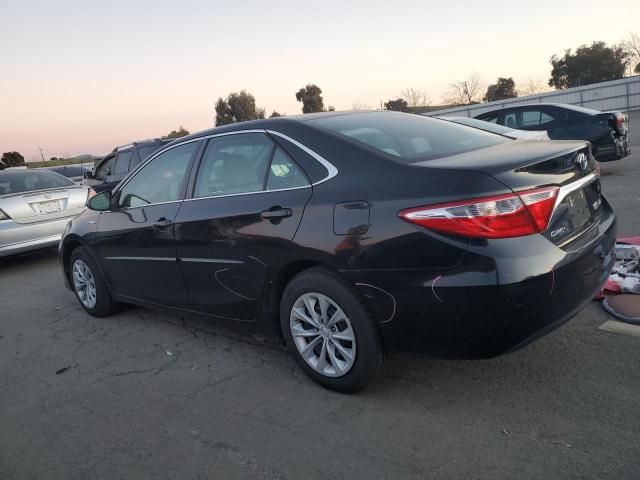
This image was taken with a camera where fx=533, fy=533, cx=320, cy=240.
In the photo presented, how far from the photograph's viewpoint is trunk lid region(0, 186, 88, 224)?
7.58m

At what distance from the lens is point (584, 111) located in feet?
34.1

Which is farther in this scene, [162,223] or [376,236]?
[162,223]

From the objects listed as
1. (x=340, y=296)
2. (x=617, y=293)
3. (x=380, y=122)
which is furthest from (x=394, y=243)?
(x=617, y=293)

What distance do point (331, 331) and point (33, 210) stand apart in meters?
6.36

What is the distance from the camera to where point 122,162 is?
10.7 meters

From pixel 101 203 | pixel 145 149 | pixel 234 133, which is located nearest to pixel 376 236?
pixel 234 133

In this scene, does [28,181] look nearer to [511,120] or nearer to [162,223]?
[162,223]

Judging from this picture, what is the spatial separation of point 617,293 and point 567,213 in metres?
1.73

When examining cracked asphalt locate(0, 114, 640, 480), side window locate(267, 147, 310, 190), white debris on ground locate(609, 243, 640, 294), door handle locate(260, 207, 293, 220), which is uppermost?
side window locate(267, 147, 310, 190)

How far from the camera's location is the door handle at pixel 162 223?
13.1ft

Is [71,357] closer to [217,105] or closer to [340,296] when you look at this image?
[340,296]

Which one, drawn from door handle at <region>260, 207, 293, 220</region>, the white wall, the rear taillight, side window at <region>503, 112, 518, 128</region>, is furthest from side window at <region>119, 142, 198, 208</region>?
the white wall

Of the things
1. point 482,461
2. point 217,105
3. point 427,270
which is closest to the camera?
point 482,461

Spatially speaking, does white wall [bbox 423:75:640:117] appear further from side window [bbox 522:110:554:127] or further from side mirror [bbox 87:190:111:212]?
side mirror [bbox 87:190:111:212]
